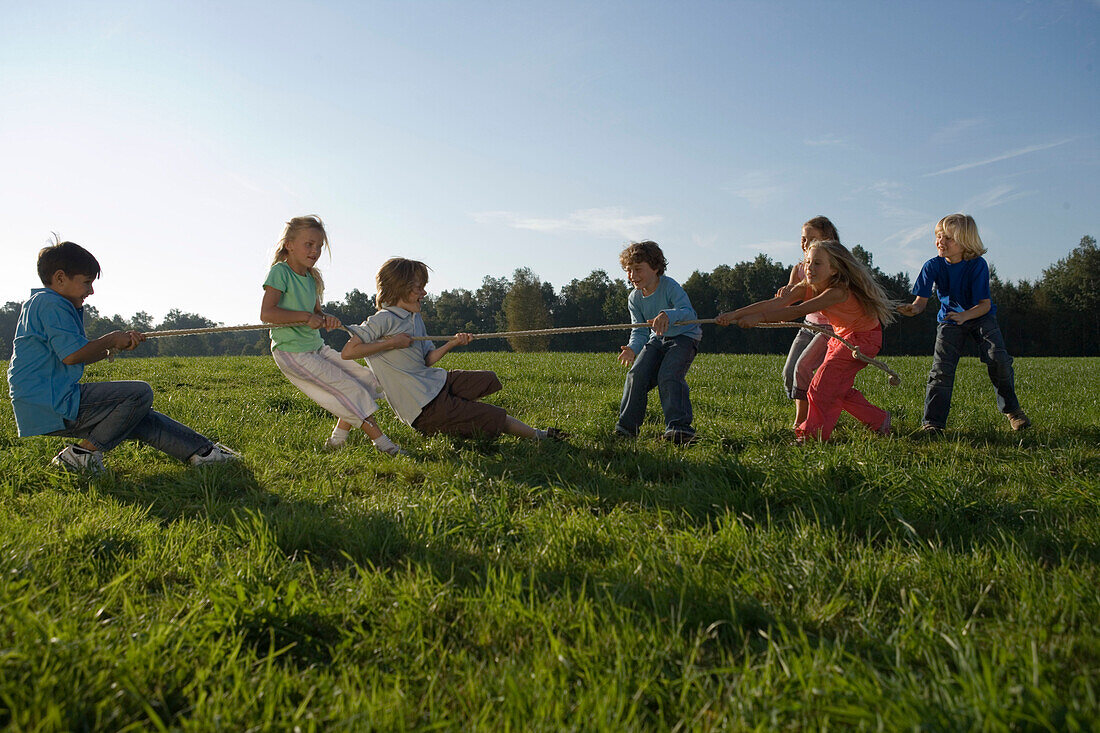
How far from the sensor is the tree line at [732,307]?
6512 cm

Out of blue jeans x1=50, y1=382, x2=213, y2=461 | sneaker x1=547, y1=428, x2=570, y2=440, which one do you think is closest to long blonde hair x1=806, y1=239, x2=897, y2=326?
sneaker x1=547, y1=428, x2=570, y2=440

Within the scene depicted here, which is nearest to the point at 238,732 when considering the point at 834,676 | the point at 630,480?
the point at 834,676

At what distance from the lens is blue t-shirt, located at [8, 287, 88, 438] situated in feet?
15.7

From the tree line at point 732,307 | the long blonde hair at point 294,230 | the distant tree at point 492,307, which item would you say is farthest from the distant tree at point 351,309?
the long blonde hair at point 294,230

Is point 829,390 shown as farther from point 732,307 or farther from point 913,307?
point 732,307

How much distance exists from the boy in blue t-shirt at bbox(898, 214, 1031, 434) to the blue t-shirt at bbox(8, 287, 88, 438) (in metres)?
6.80

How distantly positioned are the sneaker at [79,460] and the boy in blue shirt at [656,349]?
407 centimetres

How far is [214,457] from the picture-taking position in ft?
16.8

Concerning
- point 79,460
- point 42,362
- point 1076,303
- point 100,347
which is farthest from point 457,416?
point 1076,303

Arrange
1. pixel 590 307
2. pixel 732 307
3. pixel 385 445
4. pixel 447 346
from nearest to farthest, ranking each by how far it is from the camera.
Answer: pixel 385 445 → pixel 447 346 → pixel 732 307 → pixel 590 307

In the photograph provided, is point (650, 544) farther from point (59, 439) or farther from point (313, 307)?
point (59, 439)

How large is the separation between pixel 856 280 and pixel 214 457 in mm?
5342

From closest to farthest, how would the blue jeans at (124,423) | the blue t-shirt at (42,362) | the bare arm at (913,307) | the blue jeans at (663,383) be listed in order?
the blue t-shirt at (42,362), the blue jeans at (124,423), the blue jeans at (663,383), the bare arm at (913,307)

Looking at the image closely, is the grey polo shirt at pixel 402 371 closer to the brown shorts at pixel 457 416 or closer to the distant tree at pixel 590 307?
the brown shorts at pixel 457 416
